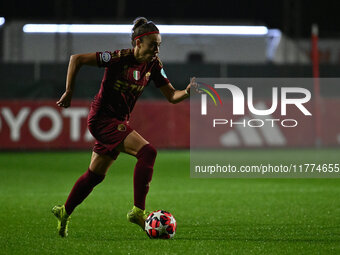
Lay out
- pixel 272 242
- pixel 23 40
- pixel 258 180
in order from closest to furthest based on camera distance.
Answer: pixel 272 242, pixel 258 180, pixel 23 40

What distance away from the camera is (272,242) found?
21.0 ft

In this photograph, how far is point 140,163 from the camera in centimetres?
659

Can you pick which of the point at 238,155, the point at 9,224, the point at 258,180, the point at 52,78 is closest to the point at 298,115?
the point at 238,155

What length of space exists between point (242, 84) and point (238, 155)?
4125mm

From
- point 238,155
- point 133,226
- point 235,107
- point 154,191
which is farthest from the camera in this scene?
point 235,107

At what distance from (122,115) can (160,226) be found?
112cm

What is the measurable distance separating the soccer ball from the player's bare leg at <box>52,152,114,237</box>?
65cm

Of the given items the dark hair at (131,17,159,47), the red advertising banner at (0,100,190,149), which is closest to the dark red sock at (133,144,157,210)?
the dark hair at (131,17,159,47)

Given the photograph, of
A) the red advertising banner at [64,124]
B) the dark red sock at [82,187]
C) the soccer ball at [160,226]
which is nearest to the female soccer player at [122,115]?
the dark red sock at [82,187]

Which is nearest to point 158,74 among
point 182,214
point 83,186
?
point 83,186

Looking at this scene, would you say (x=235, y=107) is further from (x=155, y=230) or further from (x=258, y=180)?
(x=155, y=230)

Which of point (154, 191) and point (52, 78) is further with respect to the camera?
point (52, 78)

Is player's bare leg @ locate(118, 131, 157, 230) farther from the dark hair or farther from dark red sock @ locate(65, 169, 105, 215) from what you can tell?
the dark hair

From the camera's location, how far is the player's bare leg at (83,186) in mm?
6797
